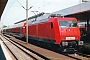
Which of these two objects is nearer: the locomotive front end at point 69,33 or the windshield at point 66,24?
the locomotive front end at point 69,33

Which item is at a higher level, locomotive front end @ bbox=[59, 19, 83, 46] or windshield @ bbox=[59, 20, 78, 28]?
windshield @ bbox=[59, 20, 78, 28]

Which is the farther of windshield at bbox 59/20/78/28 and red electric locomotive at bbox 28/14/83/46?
windshield at bbox 59/20/78/28

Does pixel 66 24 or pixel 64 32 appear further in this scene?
pixel 66 24

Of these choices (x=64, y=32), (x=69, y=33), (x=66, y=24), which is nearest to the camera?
(x=64, y=32)

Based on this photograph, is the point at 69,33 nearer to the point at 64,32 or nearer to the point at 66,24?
the point at 64,32

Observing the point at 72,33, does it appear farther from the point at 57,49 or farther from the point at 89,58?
the point at 89,58

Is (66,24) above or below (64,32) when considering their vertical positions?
above

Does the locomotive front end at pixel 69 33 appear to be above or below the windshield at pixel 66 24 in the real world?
below

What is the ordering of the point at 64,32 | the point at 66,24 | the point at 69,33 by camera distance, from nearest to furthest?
the point at 64,32 < the point at 69,33 < the point at 66,24

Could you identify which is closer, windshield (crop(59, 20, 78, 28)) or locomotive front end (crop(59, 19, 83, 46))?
locomotive front end (crop(59, 19, 83, 46))

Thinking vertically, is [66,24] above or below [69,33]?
above

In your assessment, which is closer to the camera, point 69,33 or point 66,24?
point 69,33

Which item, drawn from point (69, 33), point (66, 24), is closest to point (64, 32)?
point (69, 33)

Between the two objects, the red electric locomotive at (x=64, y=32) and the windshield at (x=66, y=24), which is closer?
the red electric locomotive at (x=64, y=32)
